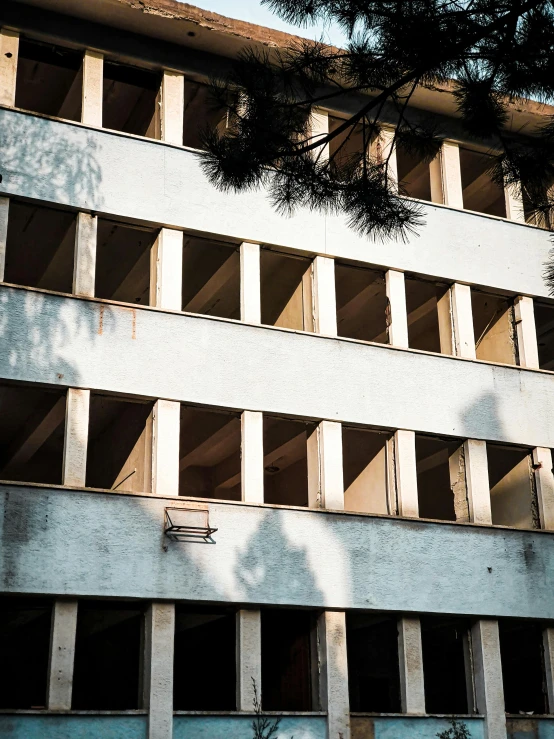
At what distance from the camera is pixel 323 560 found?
61.4ft

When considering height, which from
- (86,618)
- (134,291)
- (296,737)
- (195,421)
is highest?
(134,291)

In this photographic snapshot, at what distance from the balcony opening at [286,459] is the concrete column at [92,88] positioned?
19.2 feet

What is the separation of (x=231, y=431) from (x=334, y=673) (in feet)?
15.9

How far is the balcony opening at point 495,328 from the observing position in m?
22.3

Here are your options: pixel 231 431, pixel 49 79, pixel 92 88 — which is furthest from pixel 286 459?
pixel 49 79

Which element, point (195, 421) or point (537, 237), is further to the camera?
point (537, 237)

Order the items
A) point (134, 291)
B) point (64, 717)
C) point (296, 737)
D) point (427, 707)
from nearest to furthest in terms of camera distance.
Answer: point (64, 717) → point (296, 737) → point (427, 707) → point (134, 291)

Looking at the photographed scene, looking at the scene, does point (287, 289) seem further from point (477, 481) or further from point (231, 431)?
point (477, 481)

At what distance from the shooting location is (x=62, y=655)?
55.2ft

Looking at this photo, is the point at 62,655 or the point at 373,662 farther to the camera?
the point at 373,662

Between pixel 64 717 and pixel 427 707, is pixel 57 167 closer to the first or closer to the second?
pixel 64 717

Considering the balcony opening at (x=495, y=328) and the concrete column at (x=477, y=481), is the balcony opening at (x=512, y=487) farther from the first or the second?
the balcony opening at (x=495, y=328)

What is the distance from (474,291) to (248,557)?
7347 millimetres

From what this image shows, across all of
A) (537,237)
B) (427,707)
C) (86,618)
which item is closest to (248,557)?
(86,618)
